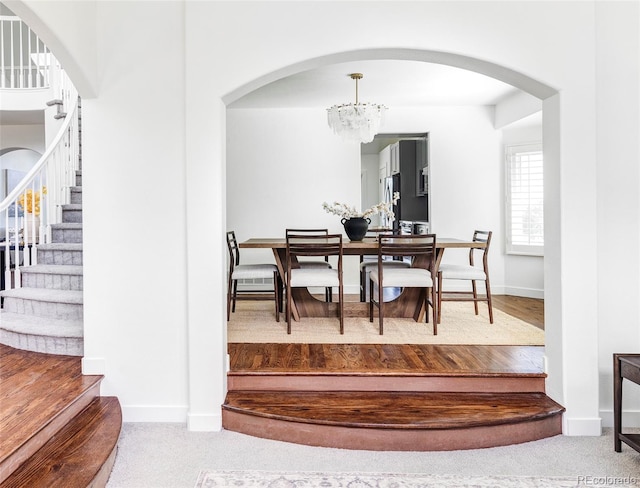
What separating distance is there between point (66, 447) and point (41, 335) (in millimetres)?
1365

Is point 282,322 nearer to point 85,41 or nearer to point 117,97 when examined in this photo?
point 117,97

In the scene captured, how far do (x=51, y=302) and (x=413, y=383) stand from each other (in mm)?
2800

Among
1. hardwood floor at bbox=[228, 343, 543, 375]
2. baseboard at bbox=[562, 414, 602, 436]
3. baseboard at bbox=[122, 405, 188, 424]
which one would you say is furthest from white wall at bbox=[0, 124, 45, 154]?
baseboard at bbox=[562, 414, 602, 436]

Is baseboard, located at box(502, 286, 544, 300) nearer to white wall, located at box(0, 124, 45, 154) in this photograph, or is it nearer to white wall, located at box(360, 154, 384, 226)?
white wall, located at box(360, 154, 384, 226)

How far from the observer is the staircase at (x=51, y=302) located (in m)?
3.18

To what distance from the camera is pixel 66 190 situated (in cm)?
454

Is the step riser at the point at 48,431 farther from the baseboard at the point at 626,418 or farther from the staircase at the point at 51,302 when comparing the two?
the baseboard at the point at 626,418

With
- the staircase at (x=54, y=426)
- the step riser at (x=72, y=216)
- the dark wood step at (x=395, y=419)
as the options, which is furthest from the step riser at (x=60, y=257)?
the dark wood step at (x=395, y=419)

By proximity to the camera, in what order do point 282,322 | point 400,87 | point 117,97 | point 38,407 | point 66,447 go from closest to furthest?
point 66,447 < point 38,407 < point 117,97 < point 282,322 < point 400,87

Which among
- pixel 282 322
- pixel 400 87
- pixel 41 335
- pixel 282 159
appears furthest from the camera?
pixel 282 159

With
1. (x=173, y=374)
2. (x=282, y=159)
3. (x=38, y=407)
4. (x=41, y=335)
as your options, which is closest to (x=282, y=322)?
(x=173, y=374)

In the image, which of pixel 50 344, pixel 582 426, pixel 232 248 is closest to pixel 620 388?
pixel 582 426

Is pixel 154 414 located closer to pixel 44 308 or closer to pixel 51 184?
pixel 44 308

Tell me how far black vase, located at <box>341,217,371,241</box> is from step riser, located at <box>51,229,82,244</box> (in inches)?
101
